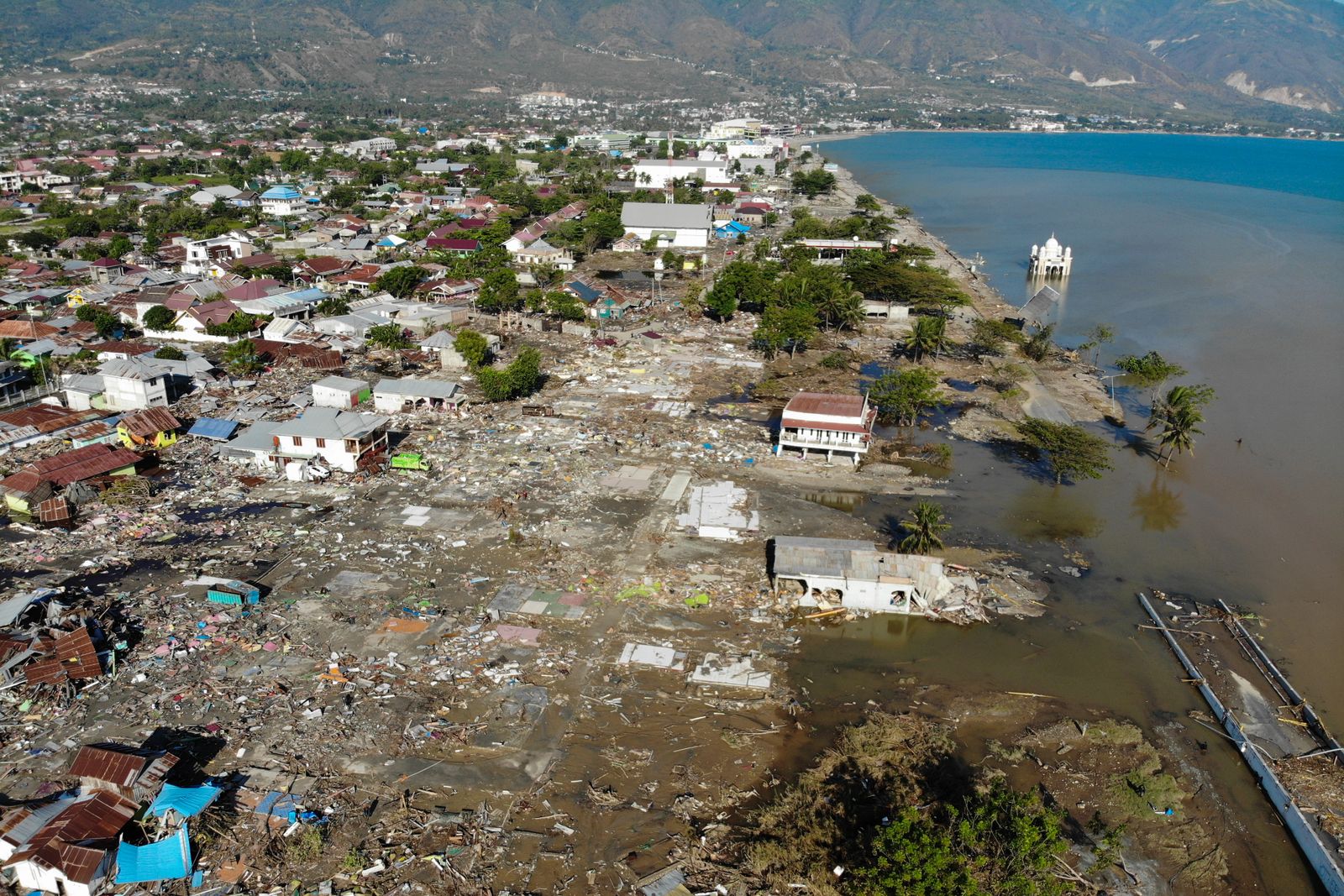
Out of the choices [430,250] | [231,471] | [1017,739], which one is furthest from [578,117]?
[1017,739]

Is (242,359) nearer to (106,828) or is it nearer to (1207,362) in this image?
(106,828)

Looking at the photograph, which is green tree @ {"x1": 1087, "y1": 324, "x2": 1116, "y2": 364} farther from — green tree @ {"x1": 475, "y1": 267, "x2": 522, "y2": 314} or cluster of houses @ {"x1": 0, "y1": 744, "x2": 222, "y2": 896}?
cluster of houses @ {"x1": 0, "y1": 744, "x2": 222, "y2": 896}

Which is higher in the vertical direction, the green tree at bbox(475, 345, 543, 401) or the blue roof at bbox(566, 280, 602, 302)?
the blue roof at bbox(566, 280, 602, 302)

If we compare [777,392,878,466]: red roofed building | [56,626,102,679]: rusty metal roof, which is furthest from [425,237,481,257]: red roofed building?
[56,626,102,679]: rusty metal roof

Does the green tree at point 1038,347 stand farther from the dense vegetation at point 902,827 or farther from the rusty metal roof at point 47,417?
the rusty metal roof at point 47,417

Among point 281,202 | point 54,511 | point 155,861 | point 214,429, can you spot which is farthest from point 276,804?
point 281,202

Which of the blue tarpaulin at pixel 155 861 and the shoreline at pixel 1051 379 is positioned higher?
the shoreline at pixel 1051 379

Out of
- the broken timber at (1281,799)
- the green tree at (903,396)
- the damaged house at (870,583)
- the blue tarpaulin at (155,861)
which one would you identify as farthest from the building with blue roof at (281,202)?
the broken timber at (1281,799)

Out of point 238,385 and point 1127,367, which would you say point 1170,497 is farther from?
point 238,385
